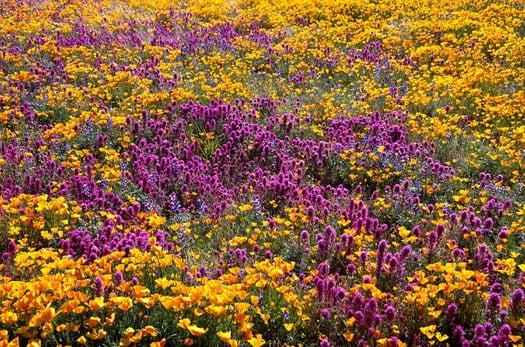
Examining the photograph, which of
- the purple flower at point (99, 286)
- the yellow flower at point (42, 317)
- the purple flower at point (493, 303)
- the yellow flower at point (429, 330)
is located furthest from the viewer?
the purple flower at point (493, 303)

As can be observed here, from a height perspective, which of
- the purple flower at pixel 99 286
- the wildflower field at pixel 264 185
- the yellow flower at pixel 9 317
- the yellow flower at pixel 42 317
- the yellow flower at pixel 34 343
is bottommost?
the wildflower field at pixel 264 185

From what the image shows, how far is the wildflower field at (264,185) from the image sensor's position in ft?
12.5

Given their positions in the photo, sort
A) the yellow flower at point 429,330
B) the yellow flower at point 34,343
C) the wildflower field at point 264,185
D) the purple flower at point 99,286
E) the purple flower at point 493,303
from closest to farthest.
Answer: the yellow flower at point 34,343 → the yellow flower at point 429,330 → the purple flower at point 99,286 → the wildflower field at point 264,185 → the purple flower at point 493,303

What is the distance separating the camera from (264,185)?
6551mm

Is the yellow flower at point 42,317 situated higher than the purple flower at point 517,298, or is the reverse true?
the yellow flower at point 42,317

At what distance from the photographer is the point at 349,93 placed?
10383 millimetres

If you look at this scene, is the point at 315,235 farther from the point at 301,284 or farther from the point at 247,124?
the point at 247,124

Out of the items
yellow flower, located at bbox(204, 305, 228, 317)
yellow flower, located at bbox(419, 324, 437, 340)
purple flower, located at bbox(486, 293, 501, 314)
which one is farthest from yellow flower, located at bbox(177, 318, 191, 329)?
purple flower, located at bbox(486, 293, 501, 314)

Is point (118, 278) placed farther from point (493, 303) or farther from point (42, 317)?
point (493, 303)

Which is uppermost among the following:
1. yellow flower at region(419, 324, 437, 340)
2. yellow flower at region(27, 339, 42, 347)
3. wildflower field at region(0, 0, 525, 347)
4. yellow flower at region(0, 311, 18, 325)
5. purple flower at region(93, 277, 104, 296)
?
yellow flower at region(0, 311, 18, 325)

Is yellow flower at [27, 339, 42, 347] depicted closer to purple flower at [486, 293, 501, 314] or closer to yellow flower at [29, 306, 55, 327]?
yellow flower at [29, 306, 55, 327]

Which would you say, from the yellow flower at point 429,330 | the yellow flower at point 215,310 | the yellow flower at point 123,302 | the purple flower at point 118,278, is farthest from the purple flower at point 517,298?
the purple flower at point 118,278

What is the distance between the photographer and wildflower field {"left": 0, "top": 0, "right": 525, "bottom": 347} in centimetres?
382

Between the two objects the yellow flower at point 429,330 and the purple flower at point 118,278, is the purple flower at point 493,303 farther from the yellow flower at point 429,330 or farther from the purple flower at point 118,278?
the purple flower at point 118,278
